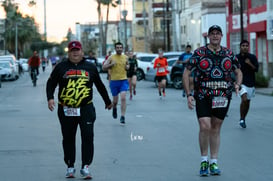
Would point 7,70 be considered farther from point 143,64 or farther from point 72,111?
point 72,111

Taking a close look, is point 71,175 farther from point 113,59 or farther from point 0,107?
point 0,107

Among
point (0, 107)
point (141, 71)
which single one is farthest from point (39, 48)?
point (0, 107)

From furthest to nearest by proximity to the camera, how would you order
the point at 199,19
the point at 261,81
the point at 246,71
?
1. the point at 199,19
2. the point at 261,81
3. the point at 246,71

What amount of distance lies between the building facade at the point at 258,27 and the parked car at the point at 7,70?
15151mm

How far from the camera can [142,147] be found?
37.1 feet

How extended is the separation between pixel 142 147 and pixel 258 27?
2881 centimetres

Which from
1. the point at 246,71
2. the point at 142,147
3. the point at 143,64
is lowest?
the point at 142,147

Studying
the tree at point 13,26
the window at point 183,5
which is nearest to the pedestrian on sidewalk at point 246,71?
the window at point 183,5

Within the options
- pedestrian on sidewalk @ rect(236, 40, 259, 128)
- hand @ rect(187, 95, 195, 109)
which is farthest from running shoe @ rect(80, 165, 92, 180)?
pedestrian on sidewalk @ rect(236, 40, 259, 128)

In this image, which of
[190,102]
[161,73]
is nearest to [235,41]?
[161,73]

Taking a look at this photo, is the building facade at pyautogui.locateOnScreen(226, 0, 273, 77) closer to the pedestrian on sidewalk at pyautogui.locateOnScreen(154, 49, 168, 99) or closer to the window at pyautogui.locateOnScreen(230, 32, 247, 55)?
the window at pyautogui.locateOnScreen(230, 32, 247, 55)

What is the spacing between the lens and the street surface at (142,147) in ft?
28.7

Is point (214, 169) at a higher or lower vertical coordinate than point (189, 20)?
lower

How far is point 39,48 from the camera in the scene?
508 feet
